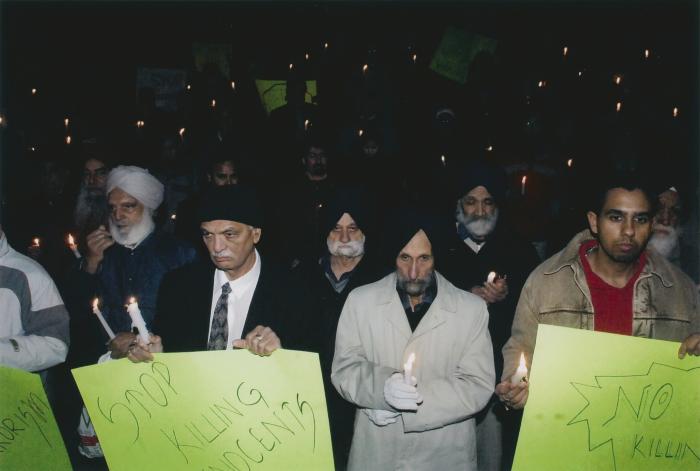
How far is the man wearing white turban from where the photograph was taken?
4454 mm

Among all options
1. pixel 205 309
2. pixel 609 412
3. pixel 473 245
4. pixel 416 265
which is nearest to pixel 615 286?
pixel 609 412

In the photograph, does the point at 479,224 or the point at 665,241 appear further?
the point at 665,241

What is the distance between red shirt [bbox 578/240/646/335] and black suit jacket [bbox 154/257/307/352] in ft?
5.14

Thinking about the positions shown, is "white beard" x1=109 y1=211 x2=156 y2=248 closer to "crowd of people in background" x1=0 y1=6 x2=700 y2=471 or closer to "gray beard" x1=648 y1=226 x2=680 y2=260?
"crowd of people in background" x1=0 y1=6 x2=700 y2=471

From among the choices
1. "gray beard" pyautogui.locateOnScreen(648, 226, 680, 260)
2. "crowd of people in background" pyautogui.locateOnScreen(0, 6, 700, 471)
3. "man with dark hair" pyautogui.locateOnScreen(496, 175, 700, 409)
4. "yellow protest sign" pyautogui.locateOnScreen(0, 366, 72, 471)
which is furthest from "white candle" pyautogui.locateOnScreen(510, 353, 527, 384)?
"gray beard" pyautogui.locateOnScreen(648, 226, 680, 260)

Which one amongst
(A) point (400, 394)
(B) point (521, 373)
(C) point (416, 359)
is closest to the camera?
(B) point (521, 373)

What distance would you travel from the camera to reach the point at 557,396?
312 centimetres

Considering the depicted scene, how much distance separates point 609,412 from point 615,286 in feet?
2.52

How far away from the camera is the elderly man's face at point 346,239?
184 inches

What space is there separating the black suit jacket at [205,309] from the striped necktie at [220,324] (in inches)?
1.9

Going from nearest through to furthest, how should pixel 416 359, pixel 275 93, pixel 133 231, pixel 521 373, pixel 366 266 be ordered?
1. pixel 521 373
2. pixel 416 359
3. pixel 366 266
4. pixel 133 231
5. pixel 275 93

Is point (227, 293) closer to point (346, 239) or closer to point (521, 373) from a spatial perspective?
point (346, 239)

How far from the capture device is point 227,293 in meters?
3.71

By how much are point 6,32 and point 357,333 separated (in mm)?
8647
